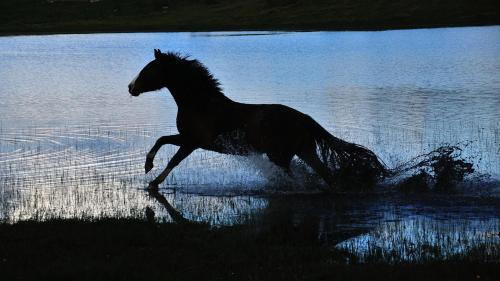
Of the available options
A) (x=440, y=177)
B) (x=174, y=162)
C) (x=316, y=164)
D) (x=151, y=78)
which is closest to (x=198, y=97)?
(x=151, y=78)

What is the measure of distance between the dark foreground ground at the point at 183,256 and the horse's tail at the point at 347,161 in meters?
2.50

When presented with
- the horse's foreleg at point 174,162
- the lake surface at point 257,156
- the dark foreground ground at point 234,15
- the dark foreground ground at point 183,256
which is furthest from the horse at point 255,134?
the dark foreground ground at point 234,15

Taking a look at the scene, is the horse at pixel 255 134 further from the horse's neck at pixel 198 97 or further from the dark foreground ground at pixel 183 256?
the dark foreground ground at pixel 183 256

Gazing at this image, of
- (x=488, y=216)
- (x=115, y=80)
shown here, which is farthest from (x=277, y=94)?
(x=488, y=216)

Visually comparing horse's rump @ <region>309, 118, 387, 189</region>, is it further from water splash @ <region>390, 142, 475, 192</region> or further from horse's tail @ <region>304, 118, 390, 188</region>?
water splash @ <region>390, 142, 475, 192</region>

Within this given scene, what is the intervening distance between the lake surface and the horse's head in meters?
1.52

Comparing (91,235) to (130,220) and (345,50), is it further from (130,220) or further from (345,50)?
(345,50)

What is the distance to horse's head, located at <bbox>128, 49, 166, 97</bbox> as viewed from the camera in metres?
13.8

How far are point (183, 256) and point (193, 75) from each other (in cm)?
556

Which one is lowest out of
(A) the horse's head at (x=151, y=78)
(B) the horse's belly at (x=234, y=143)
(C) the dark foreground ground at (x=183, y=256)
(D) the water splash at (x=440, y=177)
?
(C) the dark foreground ground at (x=183, y=256)

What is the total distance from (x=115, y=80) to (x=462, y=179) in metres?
24.9

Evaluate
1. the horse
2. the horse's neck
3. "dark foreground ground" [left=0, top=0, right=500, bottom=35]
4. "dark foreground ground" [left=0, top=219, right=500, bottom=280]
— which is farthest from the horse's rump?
"dark foreground ground" [left=0, top=0, right=500, bottom=35]

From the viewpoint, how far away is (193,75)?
13.6 m

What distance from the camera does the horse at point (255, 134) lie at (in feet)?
41.5
